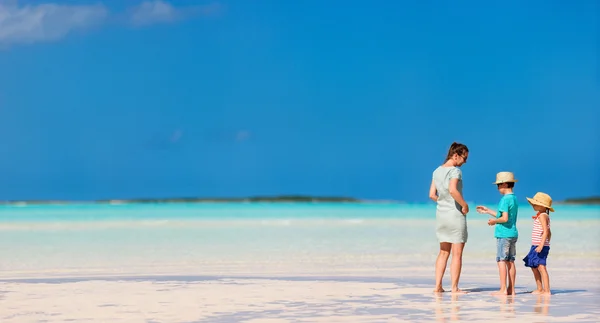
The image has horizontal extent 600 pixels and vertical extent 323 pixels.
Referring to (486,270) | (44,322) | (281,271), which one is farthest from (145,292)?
(486,270)

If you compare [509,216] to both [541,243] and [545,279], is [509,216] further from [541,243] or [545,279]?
[545,279]

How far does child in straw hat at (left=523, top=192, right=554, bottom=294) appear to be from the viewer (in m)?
9.68

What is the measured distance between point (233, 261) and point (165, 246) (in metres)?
5.28

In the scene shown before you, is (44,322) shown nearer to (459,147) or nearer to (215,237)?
(459,147)

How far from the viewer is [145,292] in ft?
32.7

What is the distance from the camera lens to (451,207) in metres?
9.69

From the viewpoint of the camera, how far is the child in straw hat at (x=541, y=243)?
31.8 feet

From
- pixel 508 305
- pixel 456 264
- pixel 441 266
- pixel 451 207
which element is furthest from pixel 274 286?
pixel 508 305

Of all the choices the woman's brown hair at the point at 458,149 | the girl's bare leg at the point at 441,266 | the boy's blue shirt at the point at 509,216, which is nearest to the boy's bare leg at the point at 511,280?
the boy's blue shirt at the point at 509,216

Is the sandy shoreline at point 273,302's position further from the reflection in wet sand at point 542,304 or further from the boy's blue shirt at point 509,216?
the boy's blue shirt at point 509,216

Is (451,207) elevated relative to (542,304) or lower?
elevated

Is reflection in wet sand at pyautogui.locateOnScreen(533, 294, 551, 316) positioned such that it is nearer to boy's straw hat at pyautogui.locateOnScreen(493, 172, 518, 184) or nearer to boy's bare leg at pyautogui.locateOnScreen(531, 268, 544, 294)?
boy's bare leg at pyautogui.locateOnScreen(531, 268, 544, 294)

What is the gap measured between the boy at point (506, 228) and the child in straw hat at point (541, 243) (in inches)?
9.3

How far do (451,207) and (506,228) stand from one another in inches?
23.4
